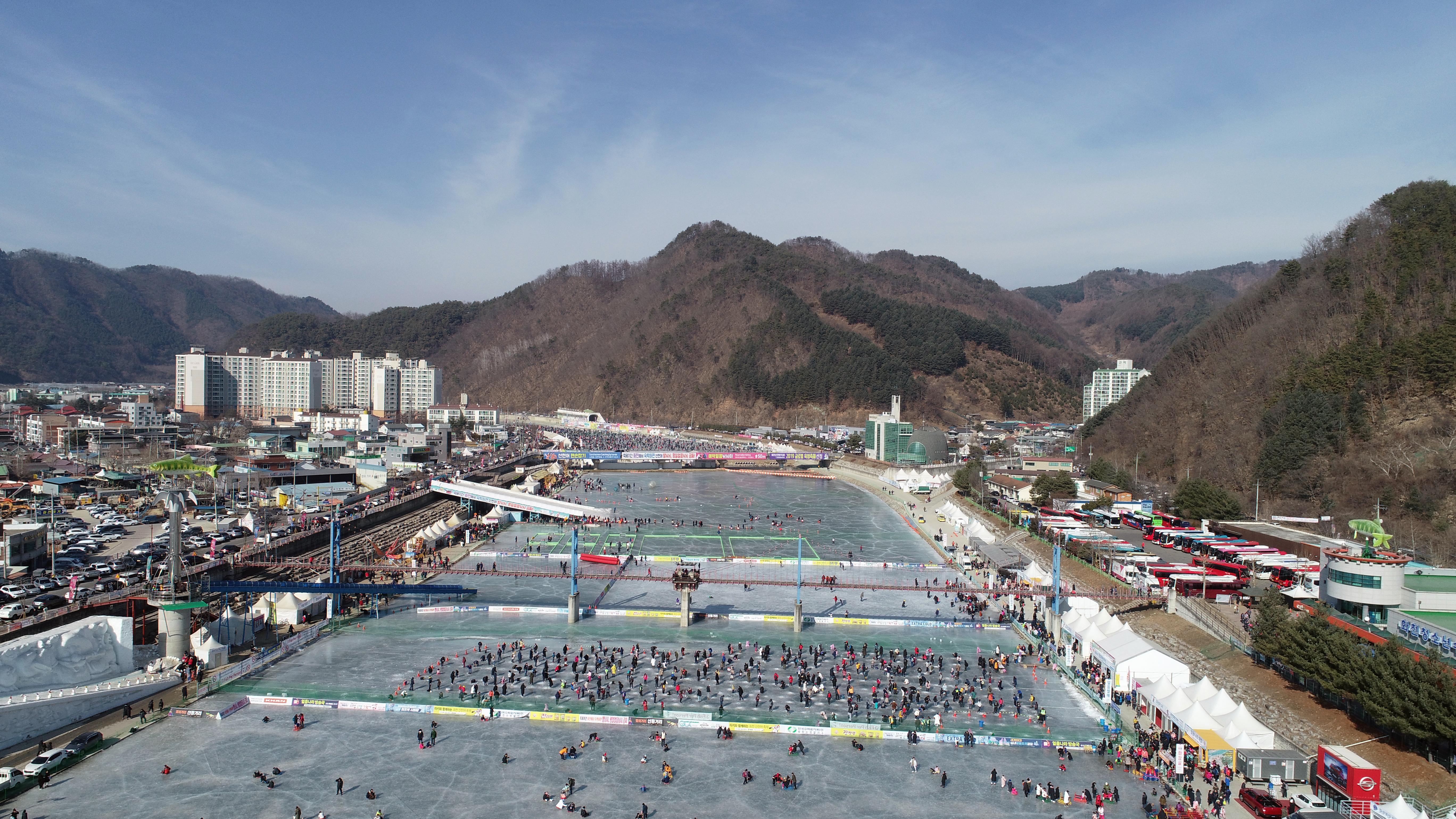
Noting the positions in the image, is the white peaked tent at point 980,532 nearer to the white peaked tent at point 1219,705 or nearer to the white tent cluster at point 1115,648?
the white tent cluster at point 1115,648

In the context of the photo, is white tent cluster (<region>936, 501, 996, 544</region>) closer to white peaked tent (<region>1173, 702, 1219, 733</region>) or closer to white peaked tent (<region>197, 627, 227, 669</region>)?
white peaked tent (<region>1173, 702, 1219, 733</region>)


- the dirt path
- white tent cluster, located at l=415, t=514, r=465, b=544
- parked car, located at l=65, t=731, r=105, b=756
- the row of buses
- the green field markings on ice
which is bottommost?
parked car, located at l=65, t=731, r=105, b=756

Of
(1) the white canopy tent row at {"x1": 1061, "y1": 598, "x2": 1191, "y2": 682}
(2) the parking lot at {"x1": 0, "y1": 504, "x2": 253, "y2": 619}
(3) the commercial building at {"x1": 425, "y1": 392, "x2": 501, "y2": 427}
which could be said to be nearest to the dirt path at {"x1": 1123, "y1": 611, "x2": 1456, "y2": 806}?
(1) the white canopy tent row at {"x1": 1061, "y1": 598, "x2": 1191, "y2": 682}

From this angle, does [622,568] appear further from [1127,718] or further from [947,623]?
[1127,718]

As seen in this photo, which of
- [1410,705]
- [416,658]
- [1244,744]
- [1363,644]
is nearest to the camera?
[1410,705]

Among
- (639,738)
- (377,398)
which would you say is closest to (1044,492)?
(639,738)
